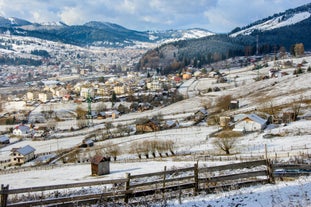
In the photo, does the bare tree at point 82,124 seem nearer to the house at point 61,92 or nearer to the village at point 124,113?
the village at point 124,113

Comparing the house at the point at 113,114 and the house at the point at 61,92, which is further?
the house at the point at 61,92

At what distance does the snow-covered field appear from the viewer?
10.6m

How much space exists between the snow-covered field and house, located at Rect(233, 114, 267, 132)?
7.59 feet

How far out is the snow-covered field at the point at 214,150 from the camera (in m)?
10.6

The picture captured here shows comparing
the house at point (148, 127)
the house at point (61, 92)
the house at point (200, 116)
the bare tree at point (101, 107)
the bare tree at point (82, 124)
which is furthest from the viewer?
the house at point (61, 92)

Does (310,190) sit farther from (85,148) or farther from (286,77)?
(286,77)

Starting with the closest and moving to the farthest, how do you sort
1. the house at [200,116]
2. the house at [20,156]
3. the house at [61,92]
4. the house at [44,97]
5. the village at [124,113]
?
1. the house at [20,156]
2. the village at [124,113]
3. the house at [200,116]
4. the house at [44,97]
5. the house at [61,92]

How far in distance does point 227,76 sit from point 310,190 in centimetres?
13380

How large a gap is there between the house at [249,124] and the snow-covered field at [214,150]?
2.31 m

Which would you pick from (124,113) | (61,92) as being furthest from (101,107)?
(61,92)

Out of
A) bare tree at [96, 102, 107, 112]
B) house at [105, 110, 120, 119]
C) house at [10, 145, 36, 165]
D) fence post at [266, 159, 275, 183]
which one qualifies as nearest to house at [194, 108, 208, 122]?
house at [105, 110, 120, 119]

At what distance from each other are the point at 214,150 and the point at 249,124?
46.9 feet

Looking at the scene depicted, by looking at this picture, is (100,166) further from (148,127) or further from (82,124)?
(82,124)

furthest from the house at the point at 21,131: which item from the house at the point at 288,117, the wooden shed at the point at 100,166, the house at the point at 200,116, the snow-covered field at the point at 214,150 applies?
the house at the point at 288,117
